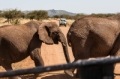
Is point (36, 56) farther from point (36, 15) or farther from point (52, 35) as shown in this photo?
point (36, 15)

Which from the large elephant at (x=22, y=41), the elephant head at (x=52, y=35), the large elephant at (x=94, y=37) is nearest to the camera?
the large elephant at (x=94, y=37)

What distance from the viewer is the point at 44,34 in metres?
8.68

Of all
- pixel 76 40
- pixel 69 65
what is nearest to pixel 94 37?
pixel 76 40

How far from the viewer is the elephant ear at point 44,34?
27.9 ft

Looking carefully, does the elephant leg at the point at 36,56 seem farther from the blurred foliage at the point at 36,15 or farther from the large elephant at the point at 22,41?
the blurred foliage at the point at 36,15

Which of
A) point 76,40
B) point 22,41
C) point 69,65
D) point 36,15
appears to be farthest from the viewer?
point 36,15

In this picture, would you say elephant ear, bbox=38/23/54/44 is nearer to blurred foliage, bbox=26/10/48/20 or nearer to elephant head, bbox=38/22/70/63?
elephant head, bbox=38/22/70/63

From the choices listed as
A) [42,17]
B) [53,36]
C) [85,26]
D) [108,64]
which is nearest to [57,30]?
[53,36]

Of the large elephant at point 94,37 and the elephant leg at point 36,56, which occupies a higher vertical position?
the large elephant at point 94,37

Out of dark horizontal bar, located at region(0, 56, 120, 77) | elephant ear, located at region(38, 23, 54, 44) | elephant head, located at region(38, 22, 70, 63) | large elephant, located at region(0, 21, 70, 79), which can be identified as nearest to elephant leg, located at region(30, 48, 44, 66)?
large elephant, located at region(0, 21, 70, 79)

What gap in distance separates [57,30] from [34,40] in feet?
3.25

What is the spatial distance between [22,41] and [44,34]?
86 centimetres

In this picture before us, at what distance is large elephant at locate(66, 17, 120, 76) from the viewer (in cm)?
747

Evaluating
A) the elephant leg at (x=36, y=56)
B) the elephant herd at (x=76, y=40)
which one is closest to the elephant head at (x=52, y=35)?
the elephant herd at (x=76, y=40)
